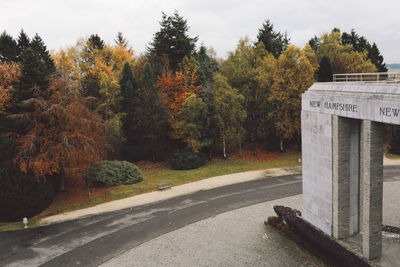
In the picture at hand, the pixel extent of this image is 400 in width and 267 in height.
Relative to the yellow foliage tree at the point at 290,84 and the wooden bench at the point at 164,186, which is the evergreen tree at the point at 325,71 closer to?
the yellow foliage tree at the point at 290,84

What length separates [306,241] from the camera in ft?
58.6

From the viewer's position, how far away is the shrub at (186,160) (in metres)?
36.5

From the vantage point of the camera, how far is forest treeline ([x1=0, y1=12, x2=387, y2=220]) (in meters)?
25.1

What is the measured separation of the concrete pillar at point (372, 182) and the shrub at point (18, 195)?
2160 cm

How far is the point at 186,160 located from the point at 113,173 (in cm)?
870

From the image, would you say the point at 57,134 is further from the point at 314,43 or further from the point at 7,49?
the point at 314,43

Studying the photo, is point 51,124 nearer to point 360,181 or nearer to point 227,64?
point 360,181

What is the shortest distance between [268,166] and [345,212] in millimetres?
19332

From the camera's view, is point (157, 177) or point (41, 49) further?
point (41, 49)

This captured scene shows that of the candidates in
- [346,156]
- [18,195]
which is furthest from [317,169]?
[18,195]

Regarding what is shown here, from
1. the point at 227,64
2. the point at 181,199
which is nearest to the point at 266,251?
the point at 181,199

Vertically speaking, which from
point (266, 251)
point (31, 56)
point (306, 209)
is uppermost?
point (31, 56)

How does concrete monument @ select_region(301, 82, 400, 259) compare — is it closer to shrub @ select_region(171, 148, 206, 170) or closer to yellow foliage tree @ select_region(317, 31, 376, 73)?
shrub @ select_region(171, 148, 206, 170)

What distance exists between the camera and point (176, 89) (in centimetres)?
4016
